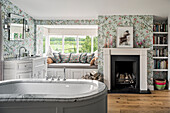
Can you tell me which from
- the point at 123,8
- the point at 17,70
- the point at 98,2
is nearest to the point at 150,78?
the point at 123,8

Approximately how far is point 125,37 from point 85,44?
2.21m

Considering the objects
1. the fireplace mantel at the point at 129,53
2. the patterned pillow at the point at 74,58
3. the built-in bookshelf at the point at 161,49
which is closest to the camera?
the fireplace mantel at the point at 129,53

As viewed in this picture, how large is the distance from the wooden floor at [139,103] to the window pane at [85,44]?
2730 millimetres

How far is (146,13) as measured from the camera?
4809mm

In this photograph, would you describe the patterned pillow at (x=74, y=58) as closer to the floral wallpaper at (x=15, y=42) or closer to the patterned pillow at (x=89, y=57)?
the patterned pillow at (x=89, y=57)

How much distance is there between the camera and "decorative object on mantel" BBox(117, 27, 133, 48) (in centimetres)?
491

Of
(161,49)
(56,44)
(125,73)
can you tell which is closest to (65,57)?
(56,44)

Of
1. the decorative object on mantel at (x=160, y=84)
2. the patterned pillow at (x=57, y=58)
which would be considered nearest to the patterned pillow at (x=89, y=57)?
the patterned pillow at (x=57, y=58)

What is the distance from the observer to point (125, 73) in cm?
526

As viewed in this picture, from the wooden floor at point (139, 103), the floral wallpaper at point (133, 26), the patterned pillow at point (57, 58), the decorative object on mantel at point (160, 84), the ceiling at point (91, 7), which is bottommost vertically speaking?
the wooden floor at point (139, 103)

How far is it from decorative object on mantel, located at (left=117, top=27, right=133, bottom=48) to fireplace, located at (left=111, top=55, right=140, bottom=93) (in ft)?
1.11

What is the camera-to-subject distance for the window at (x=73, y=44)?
22.3 feet

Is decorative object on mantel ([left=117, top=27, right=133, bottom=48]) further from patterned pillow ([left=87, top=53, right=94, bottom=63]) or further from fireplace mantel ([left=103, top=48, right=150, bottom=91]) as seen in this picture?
patterned pillow ([left=87, top=53, right=94, bottom=63])

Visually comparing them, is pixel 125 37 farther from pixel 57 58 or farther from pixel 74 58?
pixel 57 58
